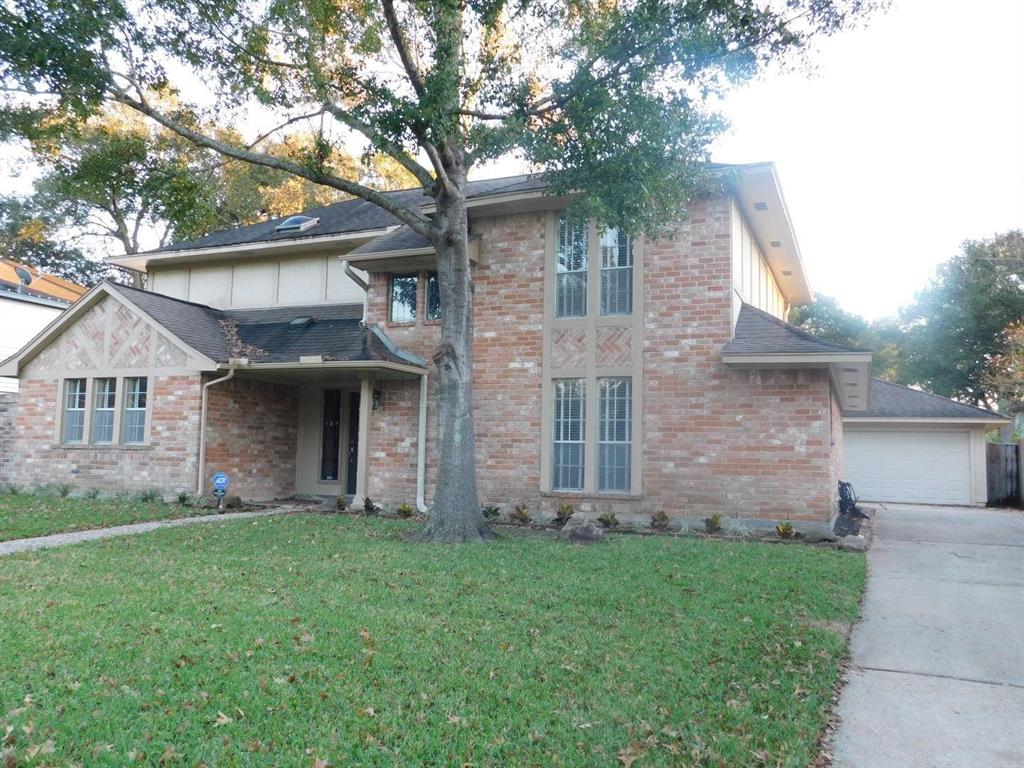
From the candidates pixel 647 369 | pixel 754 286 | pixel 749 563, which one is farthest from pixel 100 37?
pixel 754 286

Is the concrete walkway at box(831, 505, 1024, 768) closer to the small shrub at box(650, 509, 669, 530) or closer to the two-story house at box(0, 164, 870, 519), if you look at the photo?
the two-story house at box(0, 164, 870, 519)

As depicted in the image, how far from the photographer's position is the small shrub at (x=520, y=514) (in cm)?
1173

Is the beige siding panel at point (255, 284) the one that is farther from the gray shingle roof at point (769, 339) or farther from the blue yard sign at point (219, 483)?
the gray shingle roof at point (769, 339)

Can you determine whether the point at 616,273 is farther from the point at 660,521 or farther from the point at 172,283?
the point at 172,283

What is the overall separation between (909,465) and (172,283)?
18.8m

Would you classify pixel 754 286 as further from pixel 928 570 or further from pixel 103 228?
pixel 103 228

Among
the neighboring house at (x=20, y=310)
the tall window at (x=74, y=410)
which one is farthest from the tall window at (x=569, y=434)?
the neighboring house at (x=20, y=310)

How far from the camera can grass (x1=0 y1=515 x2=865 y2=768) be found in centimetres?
341

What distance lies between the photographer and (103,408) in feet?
47.3

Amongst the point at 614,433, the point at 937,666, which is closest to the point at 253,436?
the point at 614,433

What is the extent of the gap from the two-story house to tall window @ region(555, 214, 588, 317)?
0.11ft

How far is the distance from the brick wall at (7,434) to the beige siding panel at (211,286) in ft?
13.9

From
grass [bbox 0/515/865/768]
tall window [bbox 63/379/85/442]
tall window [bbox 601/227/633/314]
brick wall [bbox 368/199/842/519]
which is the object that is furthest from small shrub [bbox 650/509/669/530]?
tall window [bbox 63/379/85/442]

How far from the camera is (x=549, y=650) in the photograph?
189 inches
